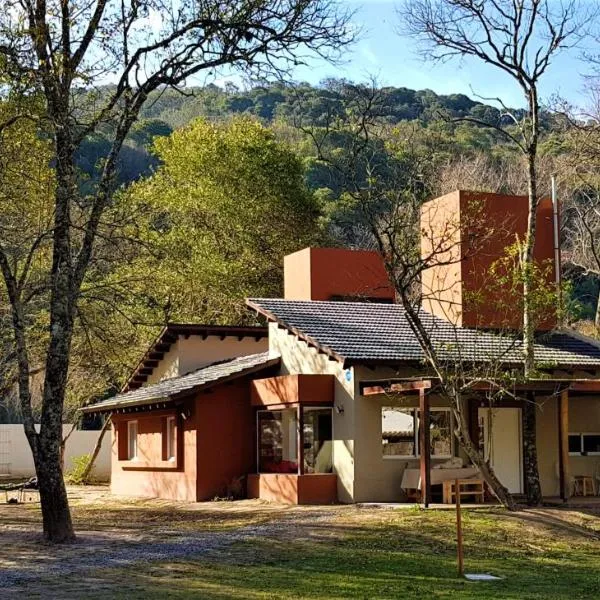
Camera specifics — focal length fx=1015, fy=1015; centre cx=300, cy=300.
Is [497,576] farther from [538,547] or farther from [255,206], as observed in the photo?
[255,206]

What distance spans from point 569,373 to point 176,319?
16.7 metres

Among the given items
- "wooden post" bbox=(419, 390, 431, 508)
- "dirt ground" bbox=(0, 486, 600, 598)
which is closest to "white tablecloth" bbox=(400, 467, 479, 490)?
"wooden post" bbox=(419, 390, 431, 508)

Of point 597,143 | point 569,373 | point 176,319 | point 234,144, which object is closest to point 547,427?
point 569,373

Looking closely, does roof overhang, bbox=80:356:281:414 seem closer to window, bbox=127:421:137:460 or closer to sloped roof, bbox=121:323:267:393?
sloped roof, bbox=121:323:267:393

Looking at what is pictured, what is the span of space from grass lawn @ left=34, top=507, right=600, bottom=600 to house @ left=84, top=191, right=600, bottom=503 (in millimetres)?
2304

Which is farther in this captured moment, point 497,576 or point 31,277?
point 31,277

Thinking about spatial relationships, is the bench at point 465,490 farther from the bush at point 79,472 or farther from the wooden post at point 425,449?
the bush at point 79,472

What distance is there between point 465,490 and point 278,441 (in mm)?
4698

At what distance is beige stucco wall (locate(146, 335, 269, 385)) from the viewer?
91.2ft

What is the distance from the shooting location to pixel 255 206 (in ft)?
124

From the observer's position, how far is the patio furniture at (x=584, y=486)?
2247cm

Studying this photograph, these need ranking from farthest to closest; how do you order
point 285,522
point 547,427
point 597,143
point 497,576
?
point 597,143 → point 547,427 → point 285,522 → point 497,576

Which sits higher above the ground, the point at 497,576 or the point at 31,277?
the point at 31,277

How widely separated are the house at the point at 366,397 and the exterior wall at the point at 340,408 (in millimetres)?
35
